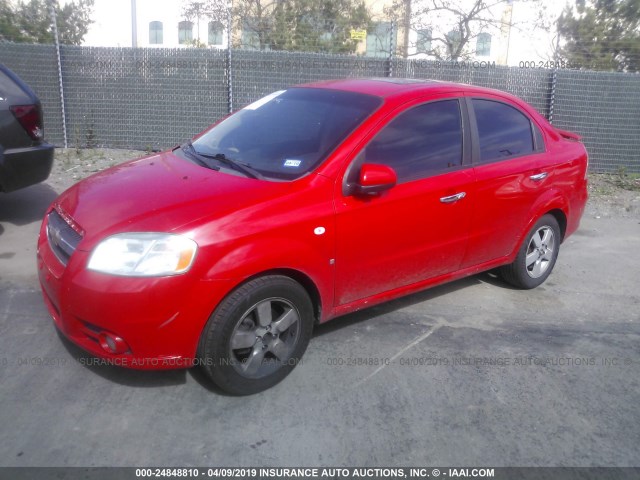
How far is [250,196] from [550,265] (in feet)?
10.5

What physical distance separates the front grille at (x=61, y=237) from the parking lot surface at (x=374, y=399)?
748 mm

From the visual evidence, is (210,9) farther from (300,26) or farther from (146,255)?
(146,255)

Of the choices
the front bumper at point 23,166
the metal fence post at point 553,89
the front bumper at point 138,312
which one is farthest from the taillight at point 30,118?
the metal fence post at point 553,89

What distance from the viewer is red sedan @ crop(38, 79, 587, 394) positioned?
3.16m

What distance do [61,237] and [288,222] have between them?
1.30 m

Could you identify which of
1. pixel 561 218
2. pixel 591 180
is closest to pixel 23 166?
pixel 561 218

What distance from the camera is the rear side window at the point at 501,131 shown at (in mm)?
4625

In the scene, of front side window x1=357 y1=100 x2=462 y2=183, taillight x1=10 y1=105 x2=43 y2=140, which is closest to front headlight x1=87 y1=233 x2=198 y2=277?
front side window x1=357 y1=100 x2=462 y2=183

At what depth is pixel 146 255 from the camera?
3123 mm

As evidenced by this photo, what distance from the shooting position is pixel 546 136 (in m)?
5.20

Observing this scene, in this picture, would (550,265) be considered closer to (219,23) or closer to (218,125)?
(218,125)

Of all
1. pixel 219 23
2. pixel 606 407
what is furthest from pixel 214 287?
pixel 219 23

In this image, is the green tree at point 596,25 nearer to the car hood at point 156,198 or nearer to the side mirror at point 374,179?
the side mirror at point 374,179

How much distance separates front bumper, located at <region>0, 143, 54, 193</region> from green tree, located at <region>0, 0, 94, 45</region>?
5.45 m
